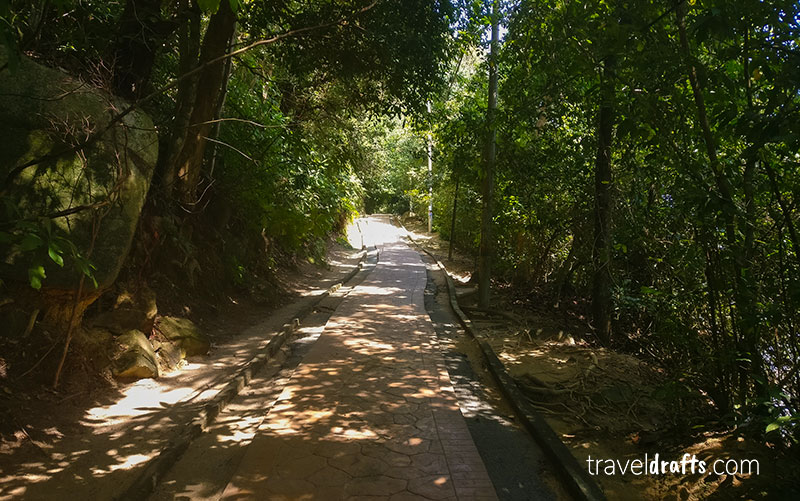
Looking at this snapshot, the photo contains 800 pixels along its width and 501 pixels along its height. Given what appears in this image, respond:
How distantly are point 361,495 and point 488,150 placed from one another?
29.5ft

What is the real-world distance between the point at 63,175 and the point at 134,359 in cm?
227

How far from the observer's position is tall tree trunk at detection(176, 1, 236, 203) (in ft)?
26.9

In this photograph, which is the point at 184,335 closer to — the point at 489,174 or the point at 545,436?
the point at 545,436

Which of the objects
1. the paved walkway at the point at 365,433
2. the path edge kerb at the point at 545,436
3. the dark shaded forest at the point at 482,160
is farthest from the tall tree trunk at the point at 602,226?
the paved walkway at the point at 365,433

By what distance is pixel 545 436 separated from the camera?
507 cm

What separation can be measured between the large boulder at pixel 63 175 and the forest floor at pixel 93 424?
3.39ft

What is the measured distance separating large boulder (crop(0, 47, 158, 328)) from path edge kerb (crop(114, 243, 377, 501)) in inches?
75.1

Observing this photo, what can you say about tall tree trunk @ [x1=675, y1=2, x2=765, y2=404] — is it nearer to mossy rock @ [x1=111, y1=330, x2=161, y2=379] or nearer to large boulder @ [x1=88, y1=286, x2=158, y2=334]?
mossy rock @ [x1=111, y1=330, x2=161, y2=379]

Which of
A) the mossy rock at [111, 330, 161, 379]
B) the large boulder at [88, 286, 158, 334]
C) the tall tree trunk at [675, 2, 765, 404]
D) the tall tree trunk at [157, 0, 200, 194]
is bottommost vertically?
the mossy rock at [111, 330, 161, 379]

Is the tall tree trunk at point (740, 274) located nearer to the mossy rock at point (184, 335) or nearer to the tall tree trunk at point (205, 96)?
the tall tree trunk at point (205, 96)

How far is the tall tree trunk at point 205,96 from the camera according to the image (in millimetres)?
8195

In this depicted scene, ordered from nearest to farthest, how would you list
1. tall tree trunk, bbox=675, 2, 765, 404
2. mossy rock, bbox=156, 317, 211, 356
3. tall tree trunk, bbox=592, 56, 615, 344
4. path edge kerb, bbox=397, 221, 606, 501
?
1. tall tree trunk, bbox=675, 2, 765, 404
2. path edge kerb, bbox=397, 221, 606, 501
3. mossy rock, bbox=156, 317, 211, 356
4. tall tree trunk, bbox=592, 56, 615, 344

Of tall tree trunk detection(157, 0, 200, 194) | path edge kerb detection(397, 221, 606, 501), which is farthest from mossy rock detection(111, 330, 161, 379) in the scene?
path edge kerb detection(397, 221, 606, 501)

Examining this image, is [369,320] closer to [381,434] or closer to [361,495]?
[381,434]
